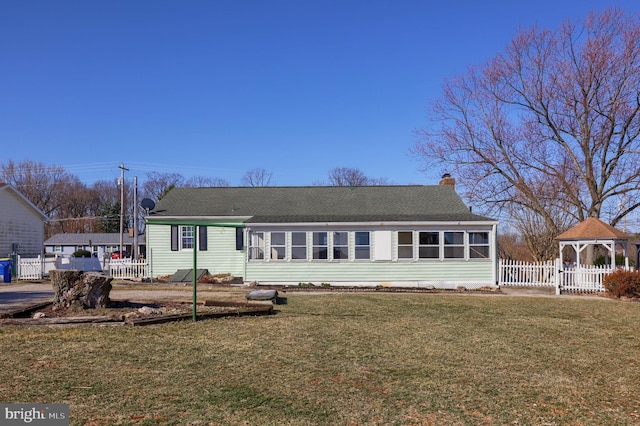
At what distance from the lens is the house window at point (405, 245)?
2177cm

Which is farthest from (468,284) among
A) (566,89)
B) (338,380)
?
(338,380)

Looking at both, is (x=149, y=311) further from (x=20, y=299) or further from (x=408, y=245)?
(x=408, y=245)

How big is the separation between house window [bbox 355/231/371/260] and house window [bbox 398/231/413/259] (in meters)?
1.31

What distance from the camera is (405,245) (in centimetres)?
2178

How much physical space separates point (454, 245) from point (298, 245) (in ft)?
21.7

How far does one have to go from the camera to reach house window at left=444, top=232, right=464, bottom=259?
856 inches

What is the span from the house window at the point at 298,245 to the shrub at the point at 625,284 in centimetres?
1171

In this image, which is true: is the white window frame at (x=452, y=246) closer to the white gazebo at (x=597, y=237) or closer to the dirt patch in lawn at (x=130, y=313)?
the white gazebo at (x=597, y=237)

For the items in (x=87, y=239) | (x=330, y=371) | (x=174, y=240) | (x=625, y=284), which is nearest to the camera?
(x=330, y=371)

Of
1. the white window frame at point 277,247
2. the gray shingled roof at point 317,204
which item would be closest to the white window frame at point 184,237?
the gray shingled roof at point 317,204

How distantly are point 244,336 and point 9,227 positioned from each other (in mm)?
26328

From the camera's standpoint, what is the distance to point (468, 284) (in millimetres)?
21578

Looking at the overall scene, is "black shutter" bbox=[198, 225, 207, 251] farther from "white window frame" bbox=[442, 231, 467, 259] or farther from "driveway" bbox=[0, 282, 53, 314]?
"white window frame" bbox=[442, 231, 467, 259]

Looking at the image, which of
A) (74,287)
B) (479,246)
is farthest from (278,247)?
(74,287)
